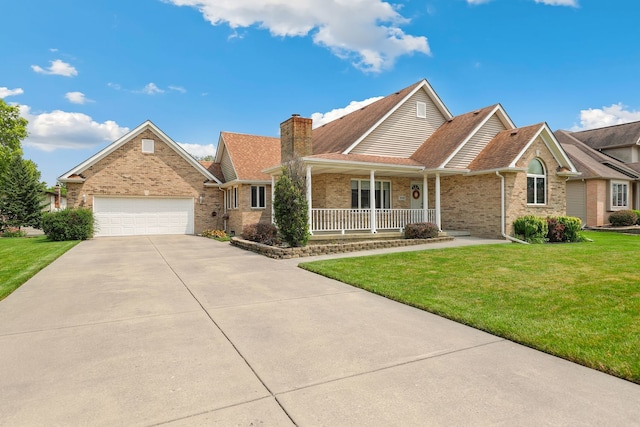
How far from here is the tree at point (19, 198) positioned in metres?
26.5

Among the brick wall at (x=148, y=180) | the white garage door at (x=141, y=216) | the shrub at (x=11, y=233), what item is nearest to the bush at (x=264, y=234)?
the brick wall at (x=148, y=180)

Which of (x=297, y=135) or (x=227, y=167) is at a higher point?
(x=297, y=135)

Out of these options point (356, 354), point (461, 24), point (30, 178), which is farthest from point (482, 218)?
point (30, 178)

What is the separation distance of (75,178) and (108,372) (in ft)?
66.0

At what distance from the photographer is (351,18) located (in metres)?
15.0

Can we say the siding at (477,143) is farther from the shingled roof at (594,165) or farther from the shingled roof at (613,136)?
the shingled roof at (613,136)

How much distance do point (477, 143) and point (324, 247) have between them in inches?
396

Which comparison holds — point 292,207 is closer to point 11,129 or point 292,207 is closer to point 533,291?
point 533,291

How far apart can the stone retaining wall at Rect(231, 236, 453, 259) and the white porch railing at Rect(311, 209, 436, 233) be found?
7.14 ft

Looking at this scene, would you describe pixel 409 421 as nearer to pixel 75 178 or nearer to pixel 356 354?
pixel 356 354

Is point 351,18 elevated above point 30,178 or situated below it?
above

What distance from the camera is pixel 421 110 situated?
64.3 ft

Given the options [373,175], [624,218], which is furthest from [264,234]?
[624,218]

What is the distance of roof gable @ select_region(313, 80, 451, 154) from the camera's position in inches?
687
